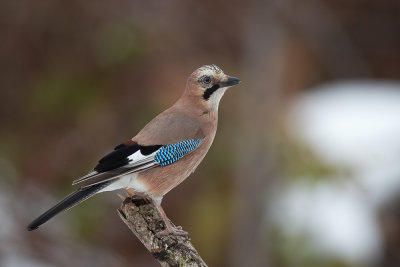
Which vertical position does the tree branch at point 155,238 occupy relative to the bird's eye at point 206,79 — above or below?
below

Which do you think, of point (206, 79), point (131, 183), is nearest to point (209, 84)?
point (206, 79)

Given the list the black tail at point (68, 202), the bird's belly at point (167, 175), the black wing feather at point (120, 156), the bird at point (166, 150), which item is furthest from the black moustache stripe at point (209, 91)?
the black tail at point (68, 202)

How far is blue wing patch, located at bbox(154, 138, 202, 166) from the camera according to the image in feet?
10.6

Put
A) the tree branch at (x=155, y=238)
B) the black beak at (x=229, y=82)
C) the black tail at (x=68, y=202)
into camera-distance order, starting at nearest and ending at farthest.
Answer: the black tail at (x=68, y=202) < the tree branch at (x=155, y=238) < the black beak at (x=229, y=82)

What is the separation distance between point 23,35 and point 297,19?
386cm

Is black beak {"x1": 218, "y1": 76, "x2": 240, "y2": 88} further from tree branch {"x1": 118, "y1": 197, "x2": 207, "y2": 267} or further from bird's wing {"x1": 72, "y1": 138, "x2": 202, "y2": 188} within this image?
tree branch {"x1": 118, "y1": 197, "x2": 207, "y2": 267}

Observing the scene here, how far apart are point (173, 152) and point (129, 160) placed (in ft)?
0.79

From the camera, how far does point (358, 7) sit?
425 inches

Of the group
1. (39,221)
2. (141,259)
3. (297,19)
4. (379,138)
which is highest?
(297,19)

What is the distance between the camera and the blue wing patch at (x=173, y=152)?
10.6 feet

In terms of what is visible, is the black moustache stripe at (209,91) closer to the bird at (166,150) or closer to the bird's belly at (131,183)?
the bird at (166,150)

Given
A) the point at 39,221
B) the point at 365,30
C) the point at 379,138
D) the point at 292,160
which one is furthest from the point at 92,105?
the point at 39,221

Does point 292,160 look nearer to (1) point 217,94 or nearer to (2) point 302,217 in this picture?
(2) point 302,217

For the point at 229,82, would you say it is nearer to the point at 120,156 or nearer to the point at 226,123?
the point at 120,156
